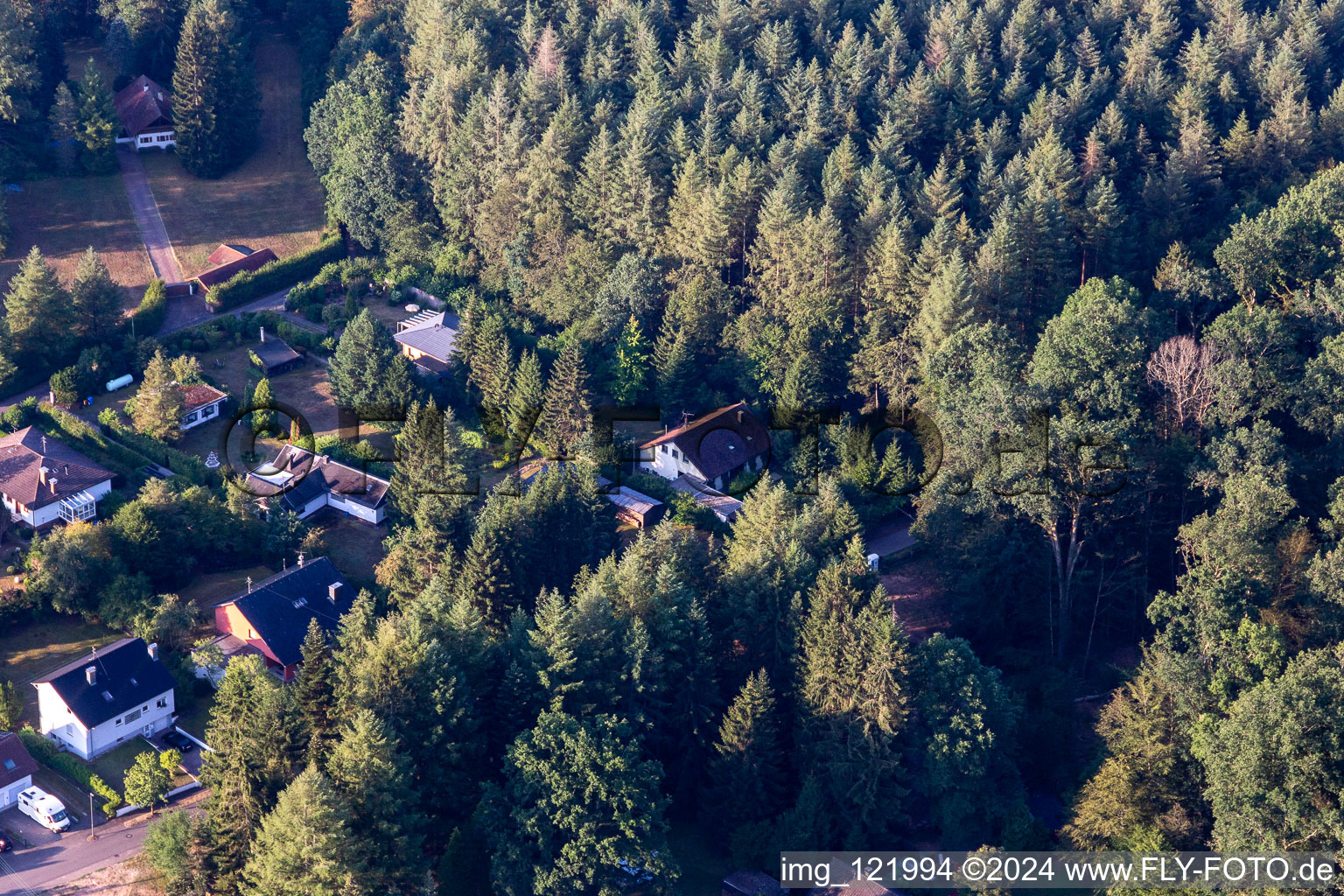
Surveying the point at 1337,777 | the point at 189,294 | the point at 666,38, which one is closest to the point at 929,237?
the point at 666,38

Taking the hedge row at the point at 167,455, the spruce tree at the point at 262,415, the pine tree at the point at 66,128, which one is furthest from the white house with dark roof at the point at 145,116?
the hedge row at the point at 167,455

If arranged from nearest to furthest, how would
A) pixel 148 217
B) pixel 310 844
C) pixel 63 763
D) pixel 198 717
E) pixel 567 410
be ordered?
pixel 310 844 → pixel 63 763 → pixel 198 717 → pixel 567 410 → pixel 148 217

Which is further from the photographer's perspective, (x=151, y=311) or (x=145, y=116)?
(x=145, y=116)

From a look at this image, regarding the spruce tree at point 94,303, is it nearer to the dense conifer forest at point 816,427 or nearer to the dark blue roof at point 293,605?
the dense conifer forest at point 816,427

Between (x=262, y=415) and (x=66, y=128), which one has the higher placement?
(x=66, y=128)

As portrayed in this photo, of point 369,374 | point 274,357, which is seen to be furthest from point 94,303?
point 369,374

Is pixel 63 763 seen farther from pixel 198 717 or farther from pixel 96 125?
pixel 96 125
